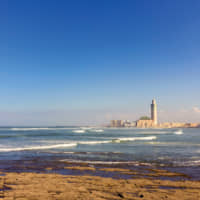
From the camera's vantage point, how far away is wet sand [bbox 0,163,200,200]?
6.88m

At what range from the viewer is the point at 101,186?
7969 millimetres

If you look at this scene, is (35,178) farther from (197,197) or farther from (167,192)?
(197,197)

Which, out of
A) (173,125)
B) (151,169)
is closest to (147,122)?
(173,125)

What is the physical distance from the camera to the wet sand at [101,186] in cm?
688

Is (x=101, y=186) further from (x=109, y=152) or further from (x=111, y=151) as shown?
(x=111, y=151)

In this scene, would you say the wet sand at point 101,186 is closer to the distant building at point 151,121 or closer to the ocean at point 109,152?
the ocean at point 109,152

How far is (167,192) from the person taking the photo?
7.29 meters

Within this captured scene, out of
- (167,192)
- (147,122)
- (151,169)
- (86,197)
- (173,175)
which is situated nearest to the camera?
(86,197)

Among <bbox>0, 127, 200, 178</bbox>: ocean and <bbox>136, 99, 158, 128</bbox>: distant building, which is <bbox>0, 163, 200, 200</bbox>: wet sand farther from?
<bbox>136, 99, 158, 128</bbox>: distant building

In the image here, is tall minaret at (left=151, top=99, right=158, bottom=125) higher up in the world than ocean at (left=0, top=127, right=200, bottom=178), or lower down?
higher up

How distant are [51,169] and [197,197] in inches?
282

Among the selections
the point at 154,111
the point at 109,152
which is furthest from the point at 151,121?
the point at 109,152

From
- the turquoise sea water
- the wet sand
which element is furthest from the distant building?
the wet sand

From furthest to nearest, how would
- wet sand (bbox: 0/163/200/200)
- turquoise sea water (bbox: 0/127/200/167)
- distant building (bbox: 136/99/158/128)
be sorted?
distant building (bbox: 136/99/158/128) → turquoise sea water (bbox: 0/127/200/167) → wet sand (bbox: 0/163/200/200)
